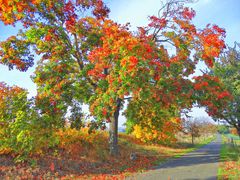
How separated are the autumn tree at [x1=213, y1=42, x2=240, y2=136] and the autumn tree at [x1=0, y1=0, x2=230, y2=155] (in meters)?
9.69

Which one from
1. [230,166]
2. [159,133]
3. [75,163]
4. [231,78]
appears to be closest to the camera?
[230,166]

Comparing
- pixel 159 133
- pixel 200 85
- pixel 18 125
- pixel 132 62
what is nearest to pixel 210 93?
pixel 200 85

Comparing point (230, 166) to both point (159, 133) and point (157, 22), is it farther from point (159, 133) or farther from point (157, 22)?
point (159, 133)

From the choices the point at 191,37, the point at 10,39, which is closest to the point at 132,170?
the point at 191,37

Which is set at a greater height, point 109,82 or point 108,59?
point 108,59

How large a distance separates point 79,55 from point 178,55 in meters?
6.66

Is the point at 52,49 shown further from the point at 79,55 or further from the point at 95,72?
the point at 95,72

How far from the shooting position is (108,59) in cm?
1819

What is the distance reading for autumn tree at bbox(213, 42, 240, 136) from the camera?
1131 inches

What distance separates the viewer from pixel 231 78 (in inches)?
1184

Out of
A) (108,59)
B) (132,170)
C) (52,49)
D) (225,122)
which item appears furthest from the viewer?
(225,122)

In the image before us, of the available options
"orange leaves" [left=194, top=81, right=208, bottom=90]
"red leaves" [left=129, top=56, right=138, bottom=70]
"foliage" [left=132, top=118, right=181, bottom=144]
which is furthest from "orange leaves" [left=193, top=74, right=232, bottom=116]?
"foliage" [left=132, top=118, right=181, bottom=144]

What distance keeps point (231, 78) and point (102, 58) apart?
1708cm

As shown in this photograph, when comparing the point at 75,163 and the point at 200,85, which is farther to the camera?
the point at 200,85
